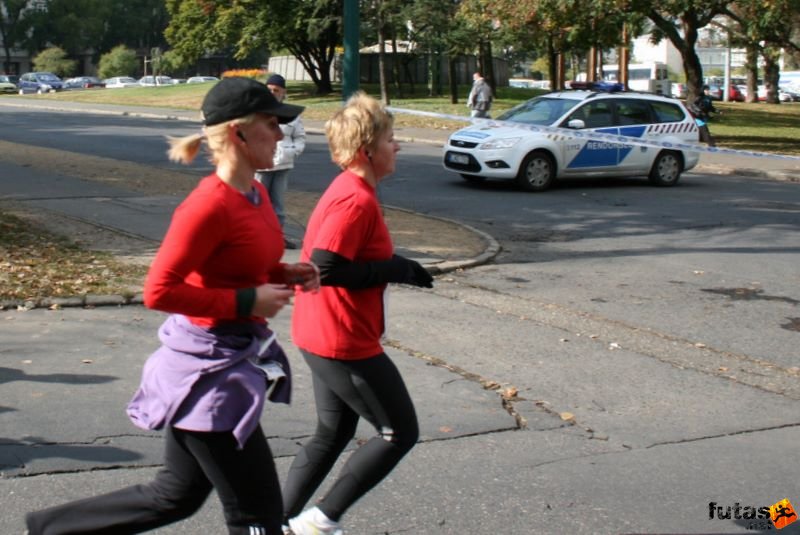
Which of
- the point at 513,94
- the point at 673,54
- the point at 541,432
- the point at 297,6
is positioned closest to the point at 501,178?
the point at 541,432

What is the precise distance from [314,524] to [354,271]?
1.00m

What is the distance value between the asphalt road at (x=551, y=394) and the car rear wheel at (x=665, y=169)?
19.9 ft

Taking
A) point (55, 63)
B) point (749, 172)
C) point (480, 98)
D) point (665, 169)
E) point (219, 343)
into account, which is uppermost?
point (55, 63)

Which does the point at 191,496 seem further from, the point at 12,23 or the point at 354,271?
the point at 12,23

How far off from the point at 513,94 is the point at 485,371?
4521cm

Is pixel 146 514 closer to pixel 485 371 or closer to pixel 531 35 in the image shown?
pixel 485 371

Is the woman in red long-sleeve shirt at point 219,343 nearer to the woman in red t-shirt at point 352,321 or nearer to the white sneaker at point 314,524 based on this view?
the woman in red t-shirt at point 352,321

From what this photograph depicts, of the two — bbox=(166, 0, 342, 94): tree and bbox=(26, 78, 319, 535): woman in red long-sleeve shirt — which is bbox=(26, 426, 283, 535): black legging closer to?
bbox=(26, 78, 319, 535): woman in red long-sleeve shirt

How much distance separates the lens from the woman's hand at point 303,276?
11.6ft

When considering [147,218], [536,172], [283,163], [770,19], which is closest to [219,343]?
[283,163]

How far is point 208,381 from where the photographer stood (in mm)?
3314

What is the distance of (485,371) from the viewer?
7.37m

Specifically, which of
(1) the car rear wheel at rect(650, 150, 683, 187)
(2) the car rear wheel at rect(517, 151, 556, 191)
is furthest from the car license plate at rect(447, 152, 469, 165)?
(1) the car rear wheel at rect(650, 150, 683, 187)

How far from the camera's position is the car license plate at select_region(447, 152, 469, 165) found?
1803 centimetres
